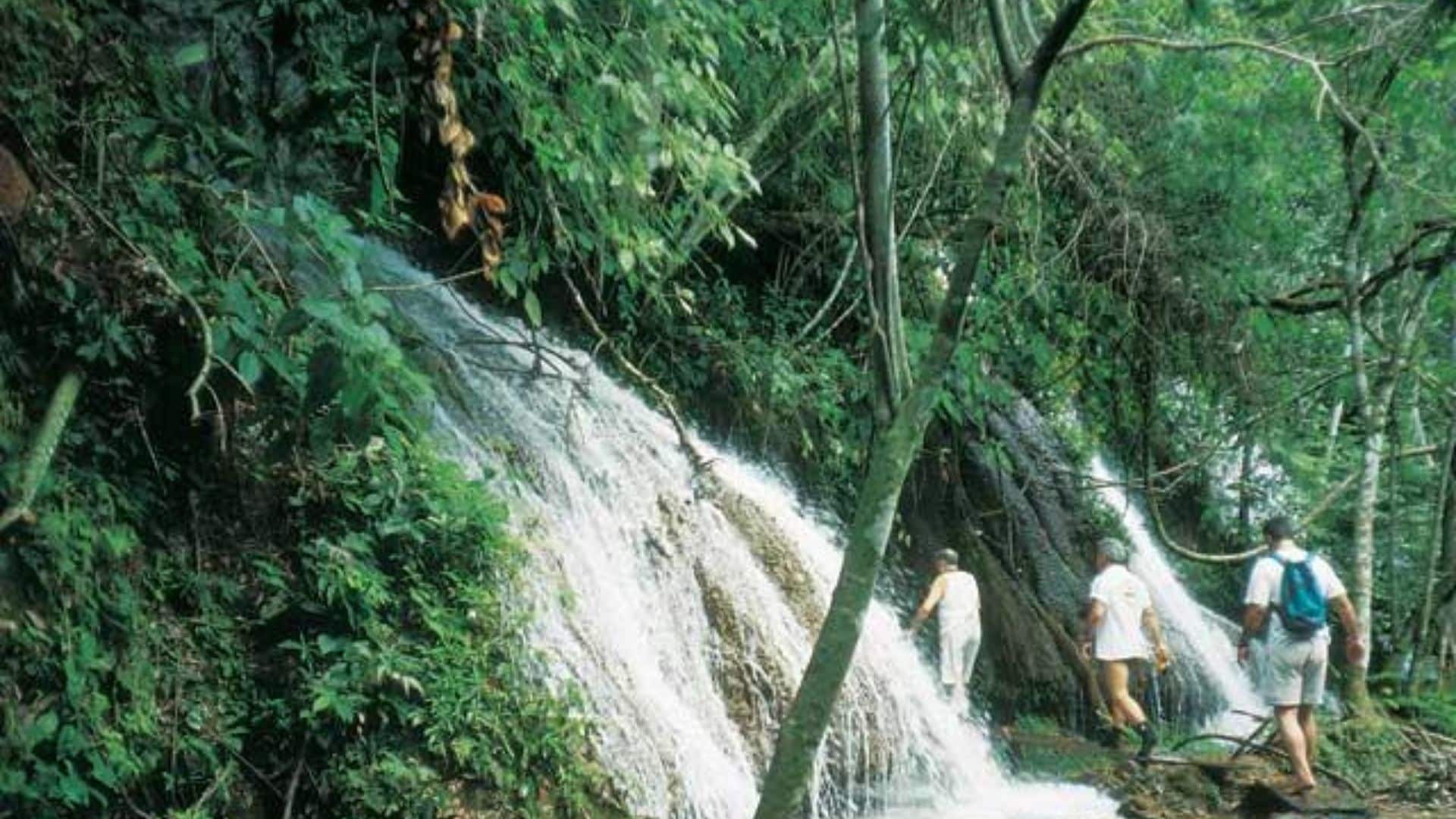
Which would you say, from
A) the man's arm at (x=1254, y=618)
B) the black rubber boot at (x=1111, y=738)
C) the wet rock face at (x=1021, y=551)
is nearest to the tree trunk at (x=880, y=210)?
the man's arm at (x=1254, y=618)

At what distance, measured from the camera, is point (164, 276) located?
16.5 feet

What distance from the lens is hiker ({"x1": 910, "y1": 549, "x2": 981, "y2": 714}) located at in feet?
32.8

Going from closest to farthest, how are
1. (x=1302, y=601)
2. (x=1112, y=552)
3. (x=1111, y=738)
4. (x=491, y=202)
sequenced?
1. (x=491, y=202)
2. (x=1302, y=601)
3. (x=1112, y=552)
4. (x=1111, y=738)

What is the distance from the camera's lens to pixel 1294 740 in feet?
28.8

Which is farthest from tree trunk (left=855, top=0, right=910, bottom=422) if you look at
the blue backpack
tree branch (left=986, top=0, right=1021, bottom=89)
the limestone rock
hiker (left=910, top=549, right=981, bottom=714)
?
hiker (left=910, top=549, right=981, bottom=714)

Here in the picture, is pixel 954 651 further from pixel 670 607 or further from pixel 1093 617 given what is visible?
pixel 670 607

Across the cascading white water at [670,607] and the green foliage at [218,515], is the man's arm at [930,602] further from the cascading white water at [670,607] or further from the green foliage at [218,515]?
the green foliage at [218,515]

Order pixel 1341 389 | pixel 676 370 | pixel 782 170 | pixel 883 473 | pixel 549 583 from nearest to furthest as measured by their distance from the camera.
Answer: pixel 883 473 < pixel 549 583 < pixel 676 370 < pixel 782 170 < pixel 1341 389

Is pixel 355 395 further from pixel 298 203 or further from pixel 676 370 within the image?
pixel 676 370

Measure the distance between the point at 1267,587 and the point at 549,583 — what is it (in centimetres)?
495

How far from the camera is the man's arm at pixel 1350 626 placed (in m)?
9.12

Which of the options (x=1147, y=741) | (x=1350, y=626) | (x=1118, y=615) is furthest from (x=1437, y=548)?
(x=1147, y=741)

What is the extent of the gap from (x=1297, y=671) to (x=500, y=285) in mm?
5655

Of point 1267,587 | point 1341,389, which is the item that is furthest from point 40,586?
point 1341,389
